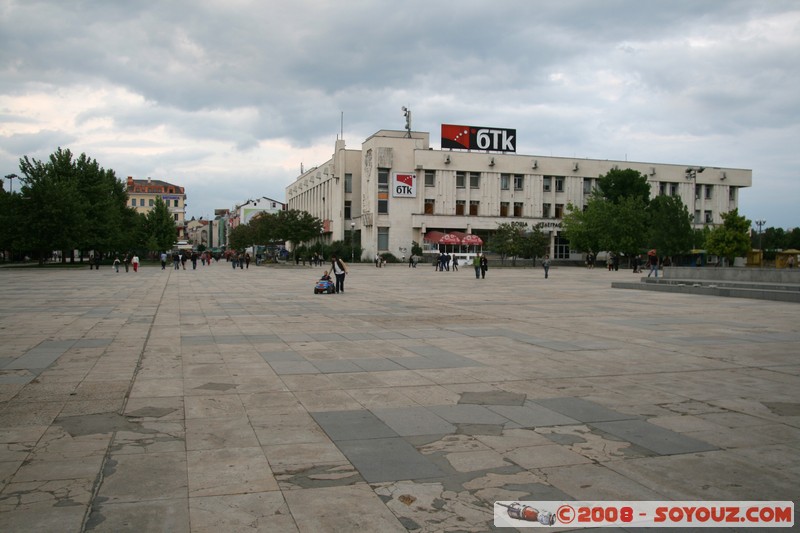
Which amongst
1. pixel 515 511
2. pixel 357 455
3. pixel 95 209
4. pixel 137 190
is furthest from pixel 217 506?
pixel 137 190

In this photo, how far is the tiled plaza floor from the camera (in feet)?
14.0

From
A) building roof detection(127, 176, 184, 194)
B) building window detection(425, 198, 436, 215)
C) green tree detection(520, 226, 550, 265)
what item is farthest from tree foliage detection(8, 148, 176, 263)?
building roof detection(127, 176, 184, 194)

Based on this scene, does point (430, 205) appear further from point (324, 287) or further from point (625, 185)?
point (324, 287)

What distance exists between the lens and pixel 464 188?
78312 mm

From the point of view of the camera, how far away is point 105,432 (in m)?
5.79

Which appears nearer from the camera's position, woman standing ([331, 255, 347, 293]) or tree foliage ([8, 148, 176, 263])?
woman standing ([331, 255, 347, 293])

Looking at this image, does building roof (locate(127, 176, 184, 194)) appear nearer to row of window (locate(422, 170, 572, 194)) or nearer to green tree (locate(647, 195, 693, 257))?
row of window (locate(422, 170, 572, 194))

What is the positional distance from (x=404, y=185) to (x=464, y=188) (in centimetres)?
757

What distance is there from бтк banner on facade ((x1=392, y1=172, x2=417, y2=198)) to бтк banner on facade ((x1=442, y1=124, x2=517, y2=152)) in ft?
18.2

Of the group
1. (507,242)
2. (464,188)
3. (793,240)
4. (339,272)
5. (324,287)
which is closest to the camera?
(324,287)

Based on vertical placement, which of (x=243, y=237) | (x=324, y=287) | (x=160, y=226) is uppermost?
(x=160, y=226)

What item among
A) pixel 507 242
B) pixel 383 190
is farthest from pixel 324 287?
pixel 383 190

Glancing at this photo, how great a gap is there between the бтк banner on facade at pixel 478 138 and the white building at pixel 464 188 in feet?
0.96

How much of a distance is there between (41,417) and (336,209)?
273ft
